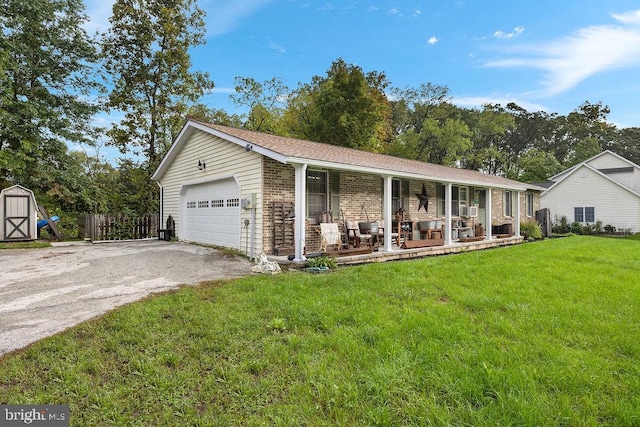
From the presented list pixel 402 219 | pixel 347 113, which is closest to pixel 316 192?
pixel 402 219

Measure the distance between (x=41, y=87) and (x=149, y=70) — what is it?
16.9 feet

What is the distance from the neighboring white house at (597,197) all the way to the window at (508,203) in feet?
25.6

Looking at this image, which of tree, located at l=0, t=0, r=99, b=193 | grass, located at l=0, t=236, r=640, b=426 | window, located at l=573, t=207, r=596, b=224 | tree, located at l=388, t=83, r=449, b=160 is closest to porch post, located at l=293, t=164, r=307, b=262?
grass, located at l=0, t=236, r=640, b=426

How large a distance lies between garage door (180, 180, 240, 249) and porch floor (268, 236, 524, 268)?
7.67ft

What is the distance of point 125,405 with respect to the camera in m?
2.52

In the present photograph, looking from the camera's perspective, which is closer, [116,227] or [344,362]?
[344,362]

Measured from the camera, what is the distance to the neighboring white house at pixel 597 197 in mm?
22812

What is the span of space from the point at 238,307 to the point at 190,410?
2012mm

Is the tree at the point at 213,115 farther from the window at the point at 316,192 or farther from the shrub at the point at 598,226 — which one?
the shrub at the point at 598,226

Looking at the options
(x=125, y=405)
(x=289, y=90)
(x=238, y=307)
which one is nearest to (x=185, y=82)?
(x=289, y=90)

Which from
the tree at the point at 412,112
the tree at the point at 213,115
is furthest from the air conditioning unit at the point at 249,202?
the tree at the point at 412,112

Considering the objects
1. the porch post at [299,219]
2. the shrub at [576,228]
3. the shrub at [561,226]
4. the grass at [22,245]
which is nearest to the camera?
the porch post at [299,219]

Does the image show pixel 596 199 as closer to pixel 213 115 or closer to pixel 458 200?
pixel 458 200

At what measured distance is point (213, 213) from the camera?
37.0 feet
